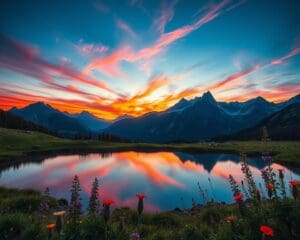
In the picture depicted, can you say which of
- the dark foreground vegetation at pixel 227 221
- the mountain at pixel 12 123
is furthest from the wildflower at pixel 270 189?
the mountain at pixel 12 123

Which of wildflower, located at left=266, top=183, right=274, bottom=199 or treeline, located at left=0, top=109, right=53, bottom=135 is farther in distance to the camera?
treeline, located at left=0, top=109, right=53, bottom=135

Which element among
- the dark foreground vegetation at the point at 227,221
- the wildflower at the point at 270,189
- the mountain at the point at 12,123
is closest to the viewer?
the dark foreground vegetation at the point at 227,221

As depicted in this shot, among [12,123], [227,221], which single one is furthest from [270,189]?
[12,123]

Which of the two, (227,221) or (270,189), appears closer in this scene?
(270,189)

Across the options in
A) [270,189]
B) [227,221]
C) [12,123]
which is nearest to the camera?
[270,189]

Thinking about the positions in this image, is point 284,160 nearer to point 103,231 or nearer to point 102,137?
point 103,231

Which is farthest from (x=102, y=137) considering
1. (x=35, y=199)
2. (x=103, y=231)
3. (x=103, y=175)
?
(x=103, y=231)

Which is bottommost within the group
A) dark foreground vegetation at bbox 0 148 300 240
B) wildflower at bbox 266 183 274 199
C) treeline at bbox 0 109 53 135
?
dark foreground vegetation at bbox 0 148 300 240

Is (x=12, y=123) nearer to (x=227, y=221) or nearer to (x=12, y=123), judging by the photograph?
(x=12, y=123)

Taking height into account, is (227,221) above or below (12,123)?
below

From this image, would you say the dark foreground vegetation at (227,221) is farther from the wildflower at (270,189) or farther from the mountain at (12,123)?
the mountain at (12,123)

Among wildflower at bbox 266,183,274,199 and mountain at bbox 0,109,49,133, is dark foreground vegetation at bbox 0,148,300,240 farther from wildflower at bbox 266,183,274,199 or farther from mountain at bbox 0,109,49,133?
mountain at bbox 0,109,49,133

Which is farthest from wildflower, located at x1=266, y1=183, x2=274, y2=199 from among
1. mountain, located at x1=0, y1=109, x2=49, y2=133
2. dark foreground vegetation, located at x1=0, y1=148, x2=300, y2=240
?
mountain, located at x1=0, y1=109, x2=49, y2=133

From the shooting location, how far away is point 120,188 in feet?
105
